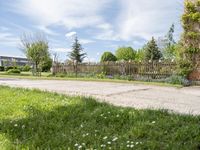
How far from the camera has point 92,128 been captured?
5.24m

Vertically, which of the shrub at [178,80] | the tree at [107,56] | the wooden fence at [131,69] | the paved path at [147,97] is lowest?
the paved path at [147,97]

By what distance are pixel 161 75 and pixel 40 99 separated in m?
14.0

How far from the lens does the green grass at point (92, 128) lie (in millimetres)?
4391

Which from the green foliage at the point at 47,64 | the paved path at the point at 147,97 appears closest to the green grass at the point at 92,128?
the paved path at the point at 147,97

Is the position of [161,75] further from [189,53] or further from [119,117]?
[119,117]

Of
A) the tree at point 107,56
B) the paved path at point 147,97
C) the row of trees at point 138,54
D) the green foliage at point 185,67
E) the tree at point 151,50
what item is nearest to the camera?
the paved path at point 147,97

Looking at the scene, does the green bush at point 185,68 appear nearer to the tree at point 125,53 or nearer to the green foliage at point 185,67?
the green foliage at point 185,67

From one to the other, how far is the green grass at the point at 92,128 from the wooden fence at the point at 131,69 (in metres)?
14.2

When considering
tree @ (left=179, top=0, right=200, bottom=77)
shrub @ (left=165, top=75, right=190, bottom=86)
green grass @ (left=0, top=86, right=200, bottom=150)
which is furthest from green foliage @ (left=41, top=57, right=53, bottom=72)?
green grass @ (left=0, top=86, right=200, bottom=150)

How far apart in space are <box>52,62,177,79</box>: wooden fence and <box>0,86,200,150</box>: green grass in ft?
46.7

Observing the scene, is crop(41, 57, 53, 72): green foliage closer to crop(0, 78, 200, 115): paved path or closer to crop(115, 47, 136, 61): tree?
crop(115, 47, 136, 61): tree

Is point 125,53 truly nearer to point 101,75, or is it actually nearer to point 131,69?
point 101,75

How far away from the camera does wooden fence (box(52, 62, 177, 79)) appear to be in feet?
67.7

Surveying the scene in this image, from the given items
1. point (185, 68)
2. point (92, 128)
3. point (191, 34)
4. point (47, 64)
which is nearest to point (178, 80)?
point (185, 68)
